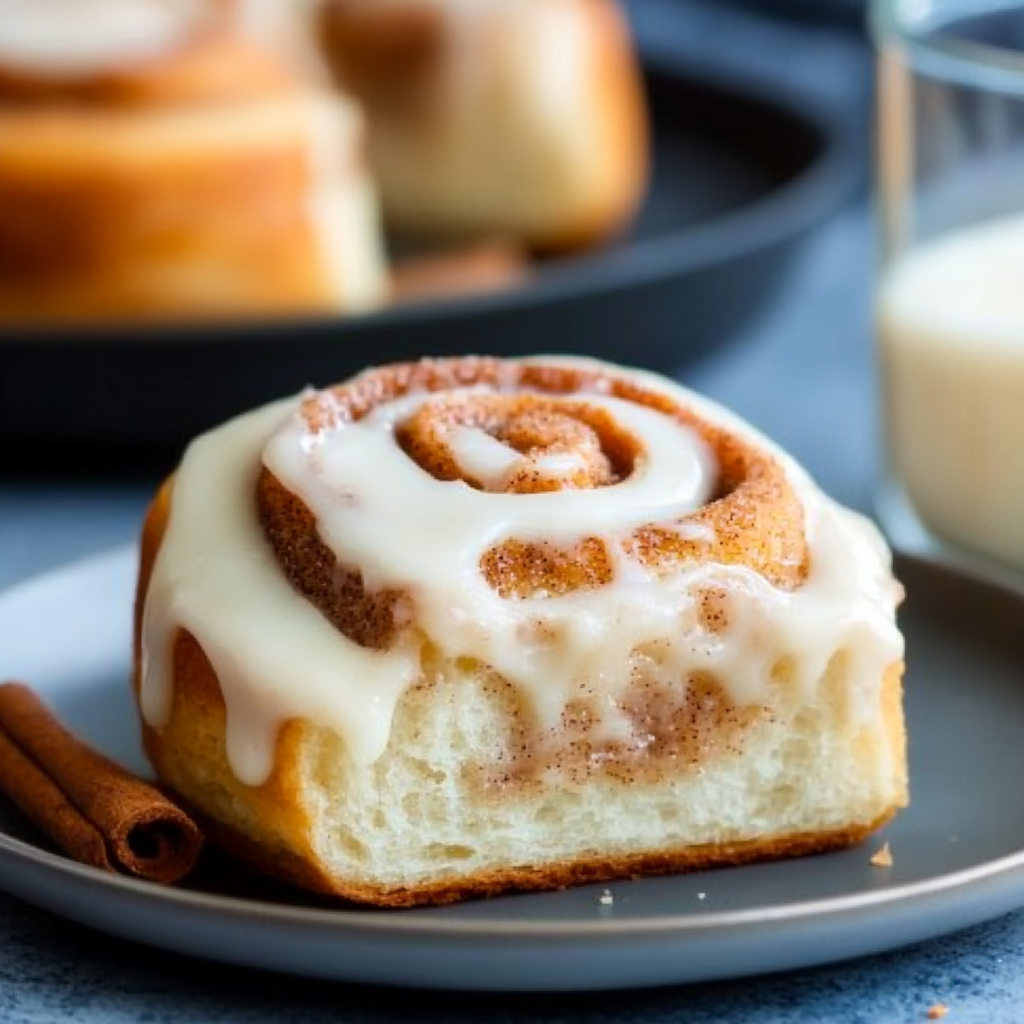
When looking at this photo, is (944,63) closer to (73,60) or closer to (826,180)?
(826,180)

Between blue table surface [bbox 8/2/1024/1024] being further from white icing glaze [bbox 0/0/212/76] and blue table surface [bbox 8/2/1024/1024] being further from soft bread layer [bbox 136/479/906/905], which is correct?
white icing glaze [bbox 0/0/212/76]

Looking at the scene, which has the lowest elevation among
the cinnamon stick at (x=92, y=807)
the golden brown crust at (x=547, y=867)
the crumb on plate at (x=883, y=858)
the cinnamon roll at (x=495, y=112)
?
the cinnamon roll at (x=495, y=112)

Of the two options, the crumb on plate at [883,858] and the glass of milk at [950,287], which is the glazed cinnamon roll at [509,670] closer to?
the crumb on plate at [883,858]

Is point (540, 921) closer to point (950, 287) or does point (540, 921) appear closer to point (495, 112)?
Answer: point (950, 287)

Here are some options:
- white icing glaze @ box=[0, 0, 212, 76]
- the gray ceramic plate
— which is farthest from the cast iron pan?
the gray ceramic plate

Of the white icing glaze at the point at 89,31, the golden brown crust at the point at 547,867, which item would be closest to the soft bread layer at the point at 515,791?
the golden brown crust at the point at 547,867

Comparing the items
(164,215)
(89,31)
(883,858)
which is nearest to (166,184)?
(164,215)

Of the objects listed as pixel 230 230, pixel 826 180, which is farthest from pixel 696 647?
pixel 826 180
